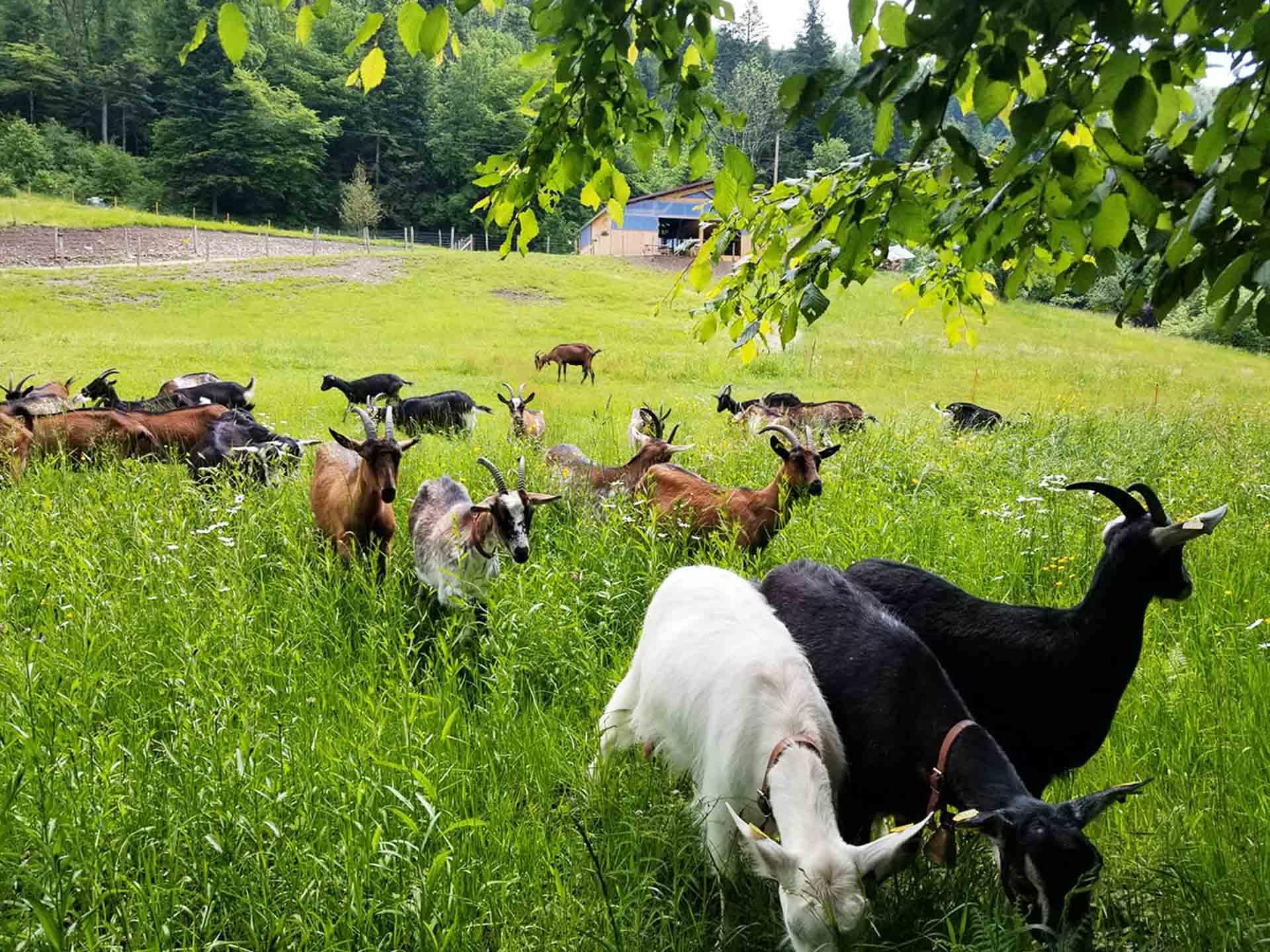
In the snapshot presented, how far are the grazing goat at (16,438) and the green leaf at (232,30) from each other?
767 cm

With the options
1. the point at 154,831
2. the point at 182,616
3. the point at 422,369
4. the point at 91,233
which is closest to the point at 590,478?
the point at 182,616

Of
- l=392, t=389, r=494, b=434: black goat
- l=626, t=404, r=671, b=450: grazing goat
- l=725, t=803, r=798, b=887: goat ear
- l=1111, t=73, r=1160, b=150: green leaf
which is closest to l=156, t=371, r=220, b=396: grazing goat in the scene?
l=392, t=389, r=494, b=434: black goat

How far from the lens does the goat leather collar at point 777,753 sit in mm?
2781

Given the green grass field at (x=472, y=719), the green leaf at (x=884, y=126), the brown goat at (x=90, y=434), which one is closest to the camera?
the green leaf at (x=884, y=126)

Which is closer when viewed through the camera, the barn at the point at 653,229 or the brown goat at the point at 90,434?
the brown goat at the point at 90,434

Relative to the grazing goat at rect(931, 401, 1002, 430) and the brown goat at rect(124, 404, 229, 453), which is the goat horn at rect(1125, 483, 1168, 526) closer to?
the brown goat at rect(124, 404, 229, 453)

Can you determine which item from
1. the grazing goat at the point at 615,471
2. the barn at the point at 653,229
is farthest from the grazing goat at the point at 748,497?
the barn at the point at 653,229

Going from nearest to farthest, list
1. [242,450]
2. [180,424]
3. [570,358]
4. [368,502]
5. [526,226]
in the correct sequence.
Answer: [526,226] → [368,502] → [242,450] → [180,424] → [570,358]

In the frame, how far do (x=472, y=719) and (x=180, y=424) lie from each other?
7.57 m

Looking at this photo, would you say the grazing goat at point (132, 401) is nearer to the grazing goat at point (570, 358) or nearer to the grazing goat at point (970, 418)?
the grazing goat at point (570, 358)

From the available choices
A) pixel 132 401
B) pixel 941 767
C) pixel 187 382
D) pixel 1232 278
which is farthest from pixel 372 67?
pixel 187 382

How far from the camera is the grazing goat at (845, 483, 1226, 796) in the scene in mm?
3352

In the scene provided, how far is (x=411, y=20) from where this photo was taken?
5.83 feet

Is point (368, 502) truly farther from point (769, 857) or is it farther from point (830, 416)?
point (830, 416)
